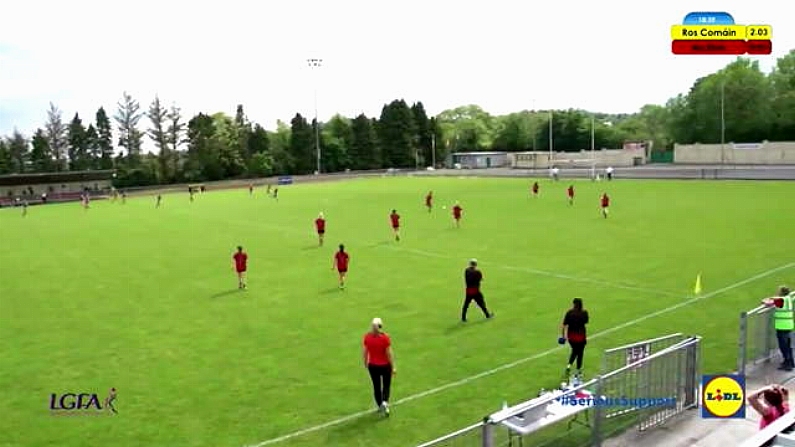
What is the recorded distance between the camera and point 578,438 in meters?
9.50

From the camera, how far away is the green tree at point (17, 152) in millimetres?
103062

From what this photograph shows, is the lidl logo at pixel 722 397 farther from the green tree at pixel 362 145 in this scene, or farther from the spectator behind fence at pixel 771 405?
the green tree at pixel 362 145

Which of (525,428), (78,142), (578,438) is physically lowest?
(578,438)

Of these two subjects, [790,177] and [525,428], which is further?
[790,177]

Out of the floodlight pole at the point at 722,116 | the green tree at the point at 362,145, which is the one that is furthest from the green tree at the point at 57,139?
the floodlight pole at the point at 722,116

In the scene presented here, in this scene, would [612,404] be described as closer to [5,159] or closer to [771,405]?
Answer: [771,405]

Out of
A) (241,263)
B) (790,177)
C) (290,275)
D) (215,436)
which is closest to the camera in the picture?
(215,436)

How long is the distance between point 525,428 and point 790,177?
61022 mm

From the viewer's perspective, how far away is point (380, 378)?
10.8 metres

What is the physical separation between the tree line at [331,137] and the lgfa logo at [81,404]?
96439mm

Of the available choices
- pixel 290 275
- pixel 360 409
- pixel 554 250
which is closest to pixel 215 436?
pixel 360 409

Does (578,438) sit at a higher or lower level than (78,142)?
lower

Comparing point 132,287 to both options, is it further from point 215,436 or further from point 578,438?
point 578,438

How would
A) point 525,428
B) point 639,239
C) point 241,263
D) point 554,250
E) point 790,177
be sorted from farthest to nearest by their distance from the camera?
point 790,177 < point 639,239 < point 554,250 < point 241,263 < point 525,428
